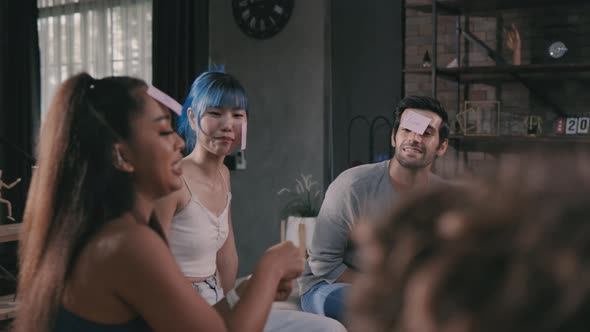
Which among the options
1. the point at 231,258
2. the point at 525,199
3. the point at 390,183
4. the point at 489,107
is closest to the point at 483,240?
the point at 525,199

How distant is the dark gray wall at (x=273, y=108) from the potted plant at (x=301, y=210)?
2.7 inches

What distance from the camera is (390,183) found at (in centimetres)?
273

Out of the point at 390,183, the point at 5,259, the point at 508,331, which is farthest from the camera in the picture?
the point at 5,259

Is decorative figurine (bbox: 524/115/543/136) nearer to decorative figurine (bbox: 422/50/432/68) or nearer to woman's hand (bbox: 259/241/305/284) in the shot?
decorative figurine (bbox: 422/50/432/68)

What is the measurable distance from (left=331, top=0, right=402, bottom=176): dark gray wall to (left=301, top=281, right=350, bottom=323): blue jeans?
2322mm

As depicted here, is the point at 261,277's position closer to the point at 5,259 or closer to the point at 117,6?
the point at 5,259

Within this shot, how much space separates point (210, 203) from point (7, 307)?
1.61m

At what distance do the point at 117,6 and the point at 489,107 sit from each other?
3106mm

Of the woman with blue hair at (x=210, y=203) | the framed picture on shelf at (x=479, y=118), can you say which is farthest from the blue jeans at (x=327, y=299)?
the framed picture on shelf at (x=479, y=118)

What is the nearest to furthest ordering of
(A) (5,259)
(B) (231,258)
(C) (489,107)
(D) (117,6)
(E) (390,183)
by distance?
(B) (231,258) → (E) (390,183) → (C) (489,107) → (A) (5,259) → (D) (117,6)

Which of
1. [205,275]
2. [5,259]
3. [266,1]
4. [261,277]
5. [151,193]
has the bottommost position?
[5,259]

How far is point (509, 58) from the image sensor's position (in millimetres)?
4465

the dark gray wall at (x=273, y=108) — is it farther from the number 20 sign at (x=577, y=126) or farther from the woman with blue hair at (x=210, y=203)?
the woman with blue hair at (x=210, y=203)

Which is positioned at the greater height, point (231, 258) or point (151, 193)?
point (151, 193)
